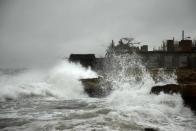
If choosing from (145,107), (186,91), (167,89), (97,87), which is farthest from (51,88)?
(186,91)

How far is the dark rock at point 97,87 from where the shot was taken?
687 inches

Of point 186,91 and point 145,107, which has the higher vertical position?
point 186,91

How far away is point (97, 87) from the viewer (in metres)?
18.2

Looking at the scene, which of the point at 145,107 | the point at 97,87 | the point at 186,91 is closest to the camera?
the point at 145,107

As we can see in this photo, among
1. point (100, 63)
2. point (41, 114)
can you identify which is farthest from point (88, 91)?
point (100, 63)

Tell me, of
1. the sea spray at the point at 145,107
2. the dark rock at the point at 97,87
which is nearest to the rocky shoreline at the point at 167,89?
the dark rock at the point at 97,87

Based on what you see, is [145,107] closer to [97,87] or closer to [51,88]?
[97,87]

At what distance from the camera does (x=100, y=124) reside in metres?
7.93

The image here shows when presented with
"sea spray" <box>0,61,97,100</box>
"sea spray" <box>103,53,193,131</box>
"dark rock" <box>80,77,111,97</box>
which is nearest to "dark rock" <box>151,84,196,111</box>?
"sea spray" <box>103,53,193,131</box>

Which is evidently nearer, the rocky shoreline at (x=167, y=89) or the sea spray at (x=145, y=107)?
the sea spray at (x=145, y=107)

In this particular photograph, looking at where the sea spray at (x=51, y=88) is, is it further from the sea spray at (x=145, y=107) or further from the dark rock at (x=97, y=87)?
the sea spray at (x=145, y=107)

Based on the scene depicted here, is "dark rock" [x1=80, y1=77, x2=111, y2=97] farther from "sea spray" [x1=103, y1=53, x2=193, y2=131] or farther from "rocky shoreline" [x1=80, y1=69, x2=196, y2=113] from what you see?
"sea spray" [x1=103, y1=53, x2=193, y2=131]

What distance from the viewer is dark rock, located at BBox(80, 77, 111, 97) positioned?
687 inches

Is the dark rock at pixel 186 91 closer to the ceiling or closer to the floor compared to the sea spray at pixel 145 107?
closer to the ceiling
